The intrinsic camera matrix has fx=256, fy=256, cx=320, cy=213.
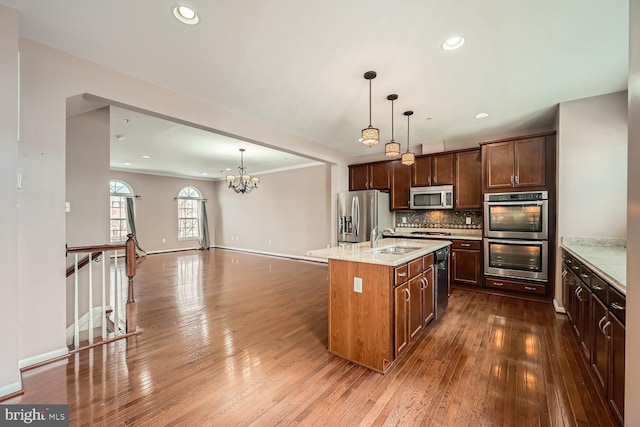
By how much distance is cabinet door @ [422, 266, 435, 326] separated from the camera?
2.70m

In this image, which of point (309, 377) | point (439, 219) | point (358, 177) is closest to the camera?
point (309, 377)

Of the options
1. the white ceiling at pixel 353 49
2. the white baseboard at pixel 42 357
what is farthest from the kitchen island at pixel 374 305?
the white baseboard at pixel 42 357

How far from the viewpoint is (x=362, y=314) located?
88.1 inches

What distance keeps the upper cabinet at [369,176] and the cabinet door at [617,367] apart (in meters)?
4.23

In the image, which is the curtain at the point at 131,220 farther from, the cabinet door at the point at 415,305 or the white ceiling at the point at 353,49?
the cabinet door at the point at 415,305

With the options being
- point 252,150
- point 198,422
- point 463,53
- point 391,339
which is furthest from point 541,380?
point 252,150

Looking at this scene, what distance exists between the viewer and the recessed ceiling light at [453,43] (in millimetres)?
2145

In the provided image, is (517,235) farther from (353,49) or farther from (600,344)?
(353,49)

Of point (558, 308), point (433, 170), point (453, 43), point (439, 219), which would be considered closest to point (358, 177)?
point (433, 170)

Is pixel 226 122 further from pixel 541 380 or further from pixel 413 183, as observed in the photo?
pixel 541 380

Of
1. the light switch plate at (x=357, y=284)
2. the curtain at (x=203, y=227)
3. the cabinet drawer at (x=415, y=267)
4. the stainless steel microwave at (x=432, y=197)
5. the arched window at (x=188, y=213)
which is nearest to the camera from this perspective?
the light switch plate at (x=357, y=284)

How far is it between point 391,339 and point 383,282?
476 mm

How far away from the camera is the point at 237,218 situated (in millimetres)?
9812

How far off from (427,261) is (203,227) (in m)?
9.34
